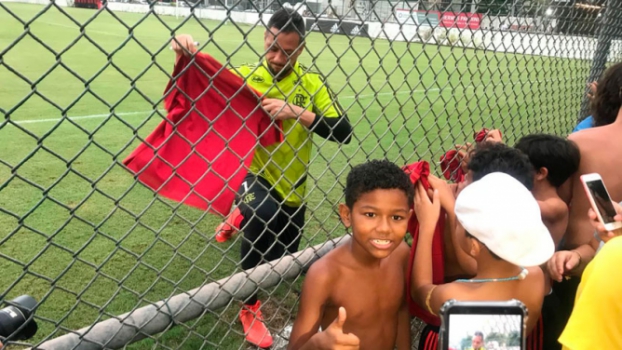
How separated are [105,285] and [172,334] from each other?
2.66 ft

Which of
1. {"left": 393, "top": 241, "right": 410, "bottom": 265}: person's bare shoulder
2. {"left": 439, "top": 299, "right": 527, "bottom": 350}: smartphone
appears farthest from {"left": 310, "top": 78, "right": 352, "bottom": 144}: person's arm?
{"left": 439, "top": 299, "right": 527, "bottom": 350}: smartphone

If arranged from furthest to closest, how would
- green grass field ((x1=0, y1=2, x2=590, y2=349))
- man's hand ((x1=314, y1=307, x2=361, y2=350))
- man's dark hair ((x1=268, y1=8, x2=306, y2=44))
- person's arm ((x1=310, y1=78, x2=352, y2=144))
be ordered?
1. person's arm ((x1=310, y1=78, x2=352, y2=144))
2. man's dark hair ((x1=268, y1=8, x2=306, y2=44))
3. green grass field ((x1=0, y1=2, x2=590, y2=349))
4. man's hand ((x1=314, y1=307, x2=361, y2=350))

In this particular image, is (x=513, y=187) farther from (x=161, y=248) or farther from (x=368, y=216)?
(x=161, y=248)

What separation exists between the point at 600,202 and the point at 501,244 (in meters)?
0.69

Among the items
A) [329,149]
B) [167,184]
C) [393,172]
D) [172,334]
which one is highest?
[393,172]

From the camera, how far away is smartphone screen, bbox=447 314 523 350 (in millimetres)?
1348

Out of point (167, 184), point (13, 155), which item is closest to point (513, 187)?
point (167, 184)

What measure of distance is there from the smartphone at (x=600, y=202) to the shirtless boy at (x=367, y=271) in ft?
2.38

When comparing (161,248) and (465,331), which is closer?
(465,331)

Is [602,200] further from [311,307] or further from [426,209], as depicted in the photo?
[311,307]

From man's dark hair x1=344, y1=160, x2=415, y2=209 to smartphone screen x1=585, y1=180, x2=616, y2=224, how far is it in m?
0.74

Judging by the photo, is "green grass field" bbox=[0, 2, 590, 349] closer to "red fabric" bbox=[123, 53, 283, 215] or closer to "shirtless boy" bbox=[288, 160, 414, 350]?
"red fabric" bbox=[123, 53, 283, 215]

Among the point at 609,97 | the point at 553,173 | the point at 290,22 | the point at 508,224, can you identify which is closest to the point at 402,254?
the point at 508,224

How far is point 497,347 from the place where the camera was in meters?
1.36
